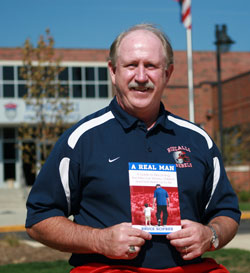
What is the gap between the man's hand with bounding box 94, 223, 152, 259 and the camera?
2.63 meters

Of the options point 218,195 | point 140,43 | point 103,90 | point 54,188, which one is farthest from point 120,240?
point 103,90

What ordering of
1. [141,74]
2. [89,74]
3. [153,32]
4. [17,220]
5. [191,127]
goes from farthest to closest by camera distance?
1. [89,74]
2. [17,220]
3. [191,127]
4. [153,32]
5. [141,74]

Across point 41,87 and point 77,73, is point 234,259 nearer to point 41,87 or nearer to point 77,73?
point 41,87

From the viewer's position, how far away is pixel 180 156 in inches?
118

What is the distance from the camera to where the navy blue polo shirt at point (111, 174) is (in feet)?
9.23

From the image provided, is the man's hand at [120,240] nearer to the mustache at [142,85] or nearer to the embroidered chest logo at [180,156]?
the embroidered chest logo at [180,156]

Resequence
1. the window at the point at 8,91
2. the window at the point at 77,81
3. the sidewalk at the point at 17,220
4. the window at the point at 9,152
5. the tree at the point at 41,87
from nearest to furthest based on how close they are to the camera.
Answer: the sidewalk at the point at 17,220 → the tree at the point at 41,87 → the window at the point at 8,91 → the window at the point at 77,81 → the window at the point at 9,152

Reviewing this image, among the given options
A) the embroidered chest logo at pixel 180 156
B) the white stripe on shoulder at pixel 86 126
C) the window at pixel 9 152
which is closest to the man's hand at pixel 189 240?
the embroidered chest logo at pixel 180 156

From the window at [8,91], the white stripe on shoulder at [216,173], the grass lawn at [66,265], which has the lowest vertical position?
the grass lawn at [66,265]

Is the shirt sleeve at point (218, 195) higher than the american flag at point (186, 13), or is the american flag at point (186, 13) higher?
the american flag at point (186, 13)

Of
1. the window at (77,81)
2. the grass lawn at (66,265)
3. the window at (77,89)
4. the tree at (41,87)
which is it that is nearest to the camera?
the grass lawn at (66,265)

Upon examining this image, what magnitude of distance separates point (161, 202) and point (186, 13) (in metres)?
16.9

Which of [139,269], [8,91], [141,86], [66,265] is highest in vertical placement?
[8,91]

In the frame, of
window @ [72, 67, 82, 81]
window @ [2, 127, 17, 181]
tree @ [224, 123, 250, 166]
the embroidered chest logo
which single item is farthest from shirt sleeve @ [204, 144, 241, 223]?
window @ [72, 67, 82, 81]
